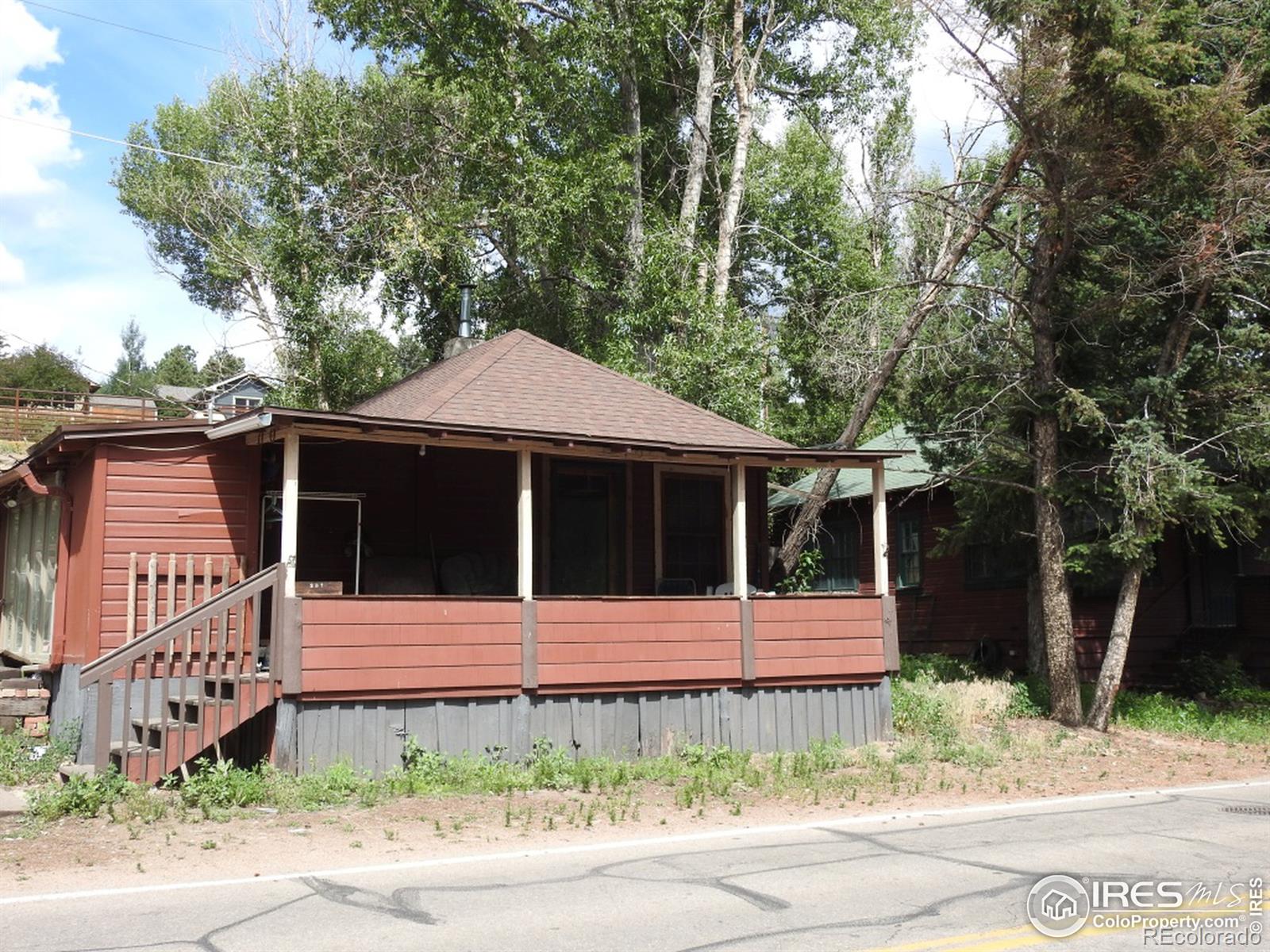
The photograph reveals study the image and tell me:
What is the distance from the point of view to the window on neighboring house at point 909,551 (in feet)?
81.3

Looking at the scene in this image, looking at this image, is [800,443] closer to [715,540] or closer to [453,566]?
[715,540]

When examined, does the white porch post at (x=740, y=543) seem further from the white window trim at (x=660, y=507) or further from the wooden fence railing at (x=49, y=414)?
the wooden fence railing at (x=49, y=414)

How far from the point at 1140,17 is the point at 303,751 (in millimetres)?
13183

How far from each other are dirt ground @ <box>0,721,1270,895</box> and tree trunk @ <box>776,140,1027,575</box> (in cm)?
713

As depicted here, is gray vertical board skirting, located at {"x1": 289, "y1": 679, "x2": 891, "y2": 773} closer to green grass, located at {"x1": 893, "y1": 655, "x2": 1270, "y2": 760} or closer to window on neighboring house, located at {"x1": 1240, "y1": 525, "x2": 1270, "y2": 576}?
green grass, located at {"x1": 893, "y1": 655, "x2": 1270, "y2": 760}

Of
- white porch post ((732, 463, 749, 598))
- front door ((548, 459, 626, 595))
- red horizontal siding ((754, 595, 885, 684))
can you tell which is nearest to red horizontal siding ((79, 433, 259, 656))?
front door ((548, 459, 626, 595))

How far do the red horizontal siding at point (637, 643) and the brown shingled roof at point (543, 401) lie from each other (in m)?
1.88

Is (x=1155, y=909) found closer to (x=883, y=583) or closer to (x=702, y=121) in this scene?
(x=883, y=583)

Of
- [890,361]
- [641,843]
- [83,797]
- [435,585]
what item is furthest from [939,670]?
[83,797]

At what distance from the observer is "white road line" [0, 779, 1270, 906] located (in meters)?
7.17

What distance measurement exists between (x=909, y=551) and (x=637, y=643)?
1322 cm

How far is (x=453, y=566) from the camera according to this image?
1483 cm

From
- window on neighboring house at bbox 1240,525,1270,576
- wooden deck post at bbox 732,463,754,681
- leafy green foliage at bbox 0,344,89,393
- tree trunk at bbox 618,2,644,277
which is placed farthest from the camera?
leafy green foliage at bbox 0,344,89,393

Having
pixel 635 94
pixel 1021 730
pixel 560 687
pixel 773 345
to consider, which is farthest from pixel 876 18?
pixel 560 687
